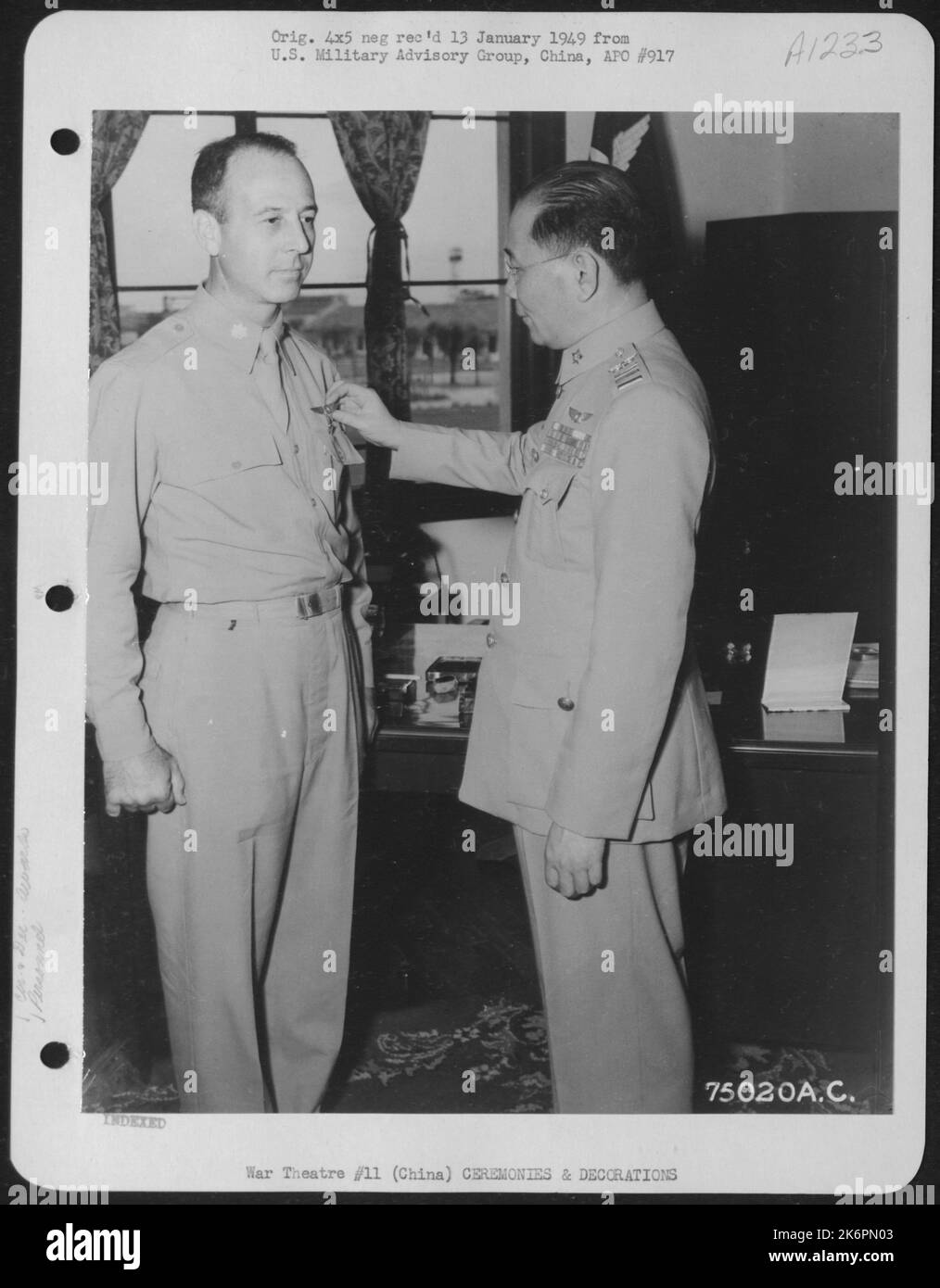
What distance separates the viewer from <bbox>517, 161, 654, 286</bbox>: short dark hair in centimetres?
171

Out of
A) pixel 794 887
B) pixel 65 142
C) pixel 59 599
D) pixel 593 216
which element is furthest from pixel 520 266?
pixel 794 887

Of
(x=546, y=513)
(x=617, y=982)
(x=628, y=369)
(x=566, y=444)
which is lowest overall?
(x=617, y=982)

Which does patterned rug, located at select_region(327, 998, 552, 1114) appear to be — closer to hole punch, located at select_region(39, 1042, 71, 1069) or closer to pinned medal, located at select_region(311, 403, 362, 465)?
hole punch, located at select_region(39, 1042, 71, 1069)

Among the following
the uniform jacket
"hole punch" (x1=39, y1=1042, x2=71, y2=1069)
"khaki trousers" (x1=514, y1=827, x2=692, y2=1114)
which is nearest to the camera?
the uniform jacket

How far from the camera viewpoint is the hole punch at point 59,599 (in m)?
1.84

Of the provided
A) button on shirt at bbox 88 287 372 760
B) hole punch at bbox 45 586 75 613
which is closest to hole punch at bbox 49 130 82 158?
button on shirt at bbox 88 287 372 760

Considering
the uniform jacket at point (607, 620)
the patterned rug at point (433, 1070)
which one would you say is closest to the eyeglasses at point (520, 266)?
the uniform jacket at point (607, 620)

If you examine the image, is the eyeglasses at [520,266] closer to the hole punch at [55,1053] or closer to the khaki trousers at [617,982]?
the khaki trousers at [617,982]

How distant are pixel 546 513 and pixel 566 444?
0.37 ft

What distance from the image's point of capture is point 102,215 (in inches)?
72.0

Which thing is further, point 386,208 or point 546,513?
point 386,208

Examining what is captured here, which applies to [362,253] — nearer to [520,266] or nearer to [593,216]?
[520,266]

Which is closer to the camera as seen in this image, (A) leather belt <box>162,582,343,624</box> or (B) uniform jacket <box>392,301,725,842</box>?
(B) uniform jacket <box>392,301,725,842</box>

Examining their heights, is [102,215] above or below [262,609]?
above
